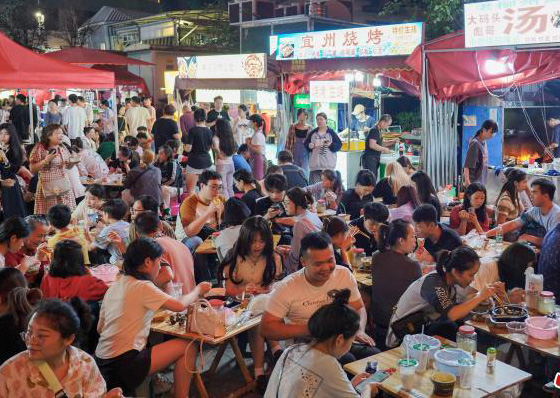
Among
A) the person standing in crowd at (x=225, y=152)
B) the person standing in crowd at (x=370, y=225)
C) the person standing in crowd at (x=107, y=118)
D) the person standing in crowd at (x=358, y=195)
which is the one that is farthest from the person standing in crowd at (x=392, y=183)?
the person standing in crowd at (x=107, y=118)

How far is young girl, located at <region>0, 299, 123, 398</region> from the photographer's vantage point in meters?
3.30

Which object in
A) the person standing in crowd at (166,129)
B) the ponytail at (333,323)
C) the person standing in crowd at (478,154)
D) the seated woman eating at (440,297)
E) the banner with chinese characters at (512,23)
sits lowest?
the seated woman eating at (440,297)

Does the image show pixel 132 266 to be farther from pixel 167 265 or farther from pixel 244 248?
pixel 244 248

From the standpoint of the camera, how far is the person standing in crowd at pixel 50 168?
27.0 feet

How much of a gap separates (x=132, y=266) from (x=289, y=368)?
1.66m

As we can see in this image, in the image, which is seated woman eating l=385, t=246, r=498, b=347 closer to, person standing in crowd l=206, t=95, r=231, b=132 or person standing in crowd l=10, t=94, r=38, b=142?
person standing in crowd l=206, t=95, r=231, b=132

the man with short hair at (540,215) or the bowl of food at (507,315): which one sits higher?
the man with short hair at (540,215)

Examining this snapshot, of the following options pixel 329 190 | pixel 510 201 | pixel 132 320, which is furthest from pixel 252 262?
pixel 510 201

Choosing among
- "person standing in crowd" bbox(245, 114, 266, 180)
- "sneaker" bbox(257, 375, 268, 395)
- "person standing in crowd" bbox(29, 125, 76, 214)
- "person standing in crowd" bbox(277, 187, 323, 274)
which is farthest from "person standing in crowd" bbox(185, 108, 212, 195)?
"sneaker" bbox(257, 375, 268, 395)

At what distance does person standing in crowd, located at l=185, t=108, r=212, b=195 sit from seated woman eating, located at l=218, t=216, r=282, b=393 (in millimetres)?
5337

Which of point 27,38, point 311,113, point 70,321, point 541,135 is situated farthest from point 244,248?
point 27,38

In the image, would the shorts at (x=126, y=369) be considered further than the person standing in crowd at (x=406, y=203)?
No

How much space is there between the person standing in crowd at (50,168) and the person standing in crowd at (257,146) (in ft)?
13.2

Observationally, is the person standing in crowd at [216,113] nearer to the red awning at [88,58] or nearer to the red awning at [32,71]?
the red awning at [88,58]
